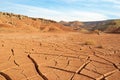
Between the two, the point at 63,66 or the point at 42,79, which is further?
the point at 63,66

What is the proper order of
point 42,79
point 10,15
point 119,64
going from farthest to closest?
point 10,15 < point 119,64 < point 42,79

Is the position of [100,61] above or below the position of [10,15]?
below

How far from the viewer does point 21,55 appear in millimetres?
7273

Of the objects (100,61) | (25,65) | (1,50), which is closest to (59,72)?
(25,65)

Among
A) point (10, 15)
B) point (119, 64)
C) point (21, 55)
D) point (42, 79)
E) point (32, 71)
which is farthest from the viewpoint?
point (10, 15)

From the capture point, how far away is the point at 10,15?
3409 centimetres

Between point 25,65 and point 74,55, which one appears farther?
point 74,55

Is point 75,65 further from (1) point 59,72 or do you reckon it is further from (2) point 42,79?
(2) point 42,79

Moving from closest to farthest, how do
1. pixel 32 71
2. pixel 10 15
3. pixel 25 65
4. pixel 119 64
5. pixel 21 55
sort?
pixel 32 71
pixel 25 65
pixel 119 64
pixel 21 55
pixel 10 15

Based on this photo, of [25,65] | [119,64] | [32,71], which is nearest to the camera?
[32,71]

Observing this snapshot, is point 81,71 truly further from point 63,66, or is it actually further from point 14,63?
point 14,63

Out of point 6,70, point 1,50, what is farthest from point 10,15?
point 6,70

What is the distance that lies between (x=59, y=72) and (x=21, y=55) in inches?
77.8

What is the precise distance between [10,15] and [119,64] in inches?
1138
